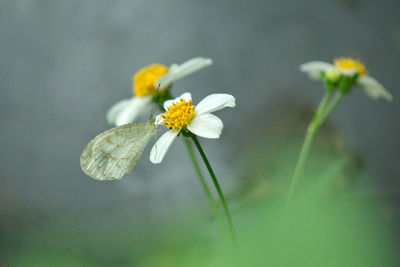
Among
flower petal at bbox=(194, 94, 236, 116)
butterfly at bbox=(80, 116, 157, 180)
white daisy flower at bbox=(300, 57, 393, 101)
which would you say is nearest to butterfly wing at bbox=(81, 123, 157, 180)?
butterfly at bbox=(80, 116, 157, 180)

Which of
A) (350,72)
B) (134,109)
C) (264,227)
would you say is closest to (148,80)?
(134,109)

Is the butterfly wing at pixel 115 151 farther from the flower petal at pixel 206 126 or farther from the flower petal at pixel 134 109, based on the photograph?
the flower petal at pixel 134 109

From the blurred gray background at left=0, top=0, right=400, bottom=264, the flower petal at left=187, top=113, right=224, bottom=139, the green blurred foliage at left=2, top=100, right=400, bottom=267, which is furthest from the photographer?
the blurred gray background at left=0, top=0, right=400, bottom=264

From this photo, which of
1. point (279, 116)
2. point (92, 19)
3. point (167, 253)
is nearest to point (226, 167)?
point (279, 116)

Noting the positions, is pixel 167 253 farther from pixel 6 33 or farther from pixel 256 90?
pixel 6 33

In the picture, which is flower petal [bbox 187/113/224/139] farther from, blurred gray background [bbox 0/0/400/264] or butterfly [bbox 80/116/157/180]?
blurred gray background [bbox 0/0/400/264]

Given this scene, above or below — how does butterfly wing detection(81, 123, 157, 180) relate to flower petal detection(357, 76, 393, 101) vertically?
below

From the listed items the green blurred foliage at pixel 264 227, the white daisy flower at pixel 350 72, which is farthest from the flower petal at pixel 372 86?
the green blurred foliage at pixel 264 227
